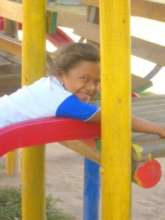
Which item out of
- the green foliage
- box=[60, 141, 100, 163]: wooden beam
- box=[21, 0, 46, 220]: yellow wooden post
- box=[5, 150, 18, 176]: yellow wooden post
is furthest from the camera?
box=[5, 150, 18, 176]: yellow wooden post

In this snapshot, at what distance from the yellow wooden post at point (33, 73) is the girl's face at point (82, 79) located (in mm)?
377

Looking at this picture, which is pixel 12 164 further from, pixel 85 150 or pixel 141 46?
pixel 85 150

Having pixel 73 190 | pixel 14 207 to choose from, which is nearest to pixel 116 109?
pixel 14 207

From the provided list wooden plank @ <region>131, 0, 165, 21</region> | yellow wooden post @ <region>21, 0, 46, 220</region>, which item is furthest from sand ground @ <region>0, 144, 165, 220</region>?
wooden plank @ <region>131, 0, 165, 21</region>

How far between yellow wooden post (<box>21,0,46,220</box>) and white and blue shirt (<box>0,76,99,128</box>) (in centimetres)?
39

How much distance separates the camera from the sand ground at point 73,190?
Result: 4164mm

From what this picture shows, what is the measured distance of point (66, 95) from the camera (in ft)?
7.18

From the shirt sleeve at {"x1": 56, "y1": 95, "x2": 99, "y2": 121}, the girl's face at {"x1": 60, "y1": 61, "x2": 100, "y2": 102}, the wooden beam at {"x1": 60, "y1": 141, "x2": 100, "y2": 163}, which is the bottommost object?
the wooden beam at {"x1": 60, "y1": 141, "x2": 100, "y2": 163}

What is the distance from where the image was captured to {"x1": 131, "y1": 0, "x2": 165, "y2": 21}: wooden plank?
10.9ft

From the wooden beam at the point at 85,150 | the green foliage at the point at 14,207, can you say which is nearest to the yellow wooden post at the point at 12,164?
the green foliage at the point at 14,207

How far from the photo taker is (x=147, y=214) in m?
4.11

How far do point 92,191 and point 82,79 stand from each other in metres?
1.22

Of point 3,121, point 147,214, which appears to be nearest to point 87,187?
point 147,214

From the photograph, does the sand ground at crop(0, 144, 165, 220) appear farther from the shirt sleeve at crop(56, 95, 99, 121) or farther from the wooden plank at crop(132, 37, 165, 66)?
the shirt sleeve at crop(56, 95, 99, 121)
